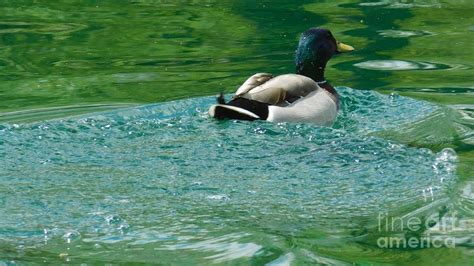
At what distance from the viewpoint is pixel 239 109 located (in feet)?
29.4

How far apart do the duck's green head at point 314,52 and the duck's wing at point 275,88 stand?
804 mm

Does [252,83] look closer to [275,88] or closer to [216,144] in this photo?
[275,88]

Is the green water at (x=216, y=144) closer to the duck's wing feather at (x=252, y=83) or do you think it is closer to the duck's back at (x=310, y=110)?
the duck's back at (x=310, y=110)

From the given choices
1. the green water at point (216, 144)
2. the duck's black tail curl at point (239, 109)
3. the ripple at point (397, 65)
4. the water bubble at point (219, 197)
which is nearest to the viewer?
the green water at point (216, 144)

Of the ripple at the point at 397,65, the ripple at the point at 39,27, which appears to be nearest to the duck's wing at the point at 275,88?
the ripple at the point at 397,65

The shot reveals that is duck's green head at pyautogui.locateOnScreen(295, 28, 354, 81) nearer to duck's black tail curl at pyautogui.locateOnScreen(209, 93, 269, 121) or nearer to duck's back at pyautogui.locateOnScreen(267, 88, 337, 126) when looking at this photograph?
duck's back at pyautogui.locateOnScreen(267, 88, 337, 126)

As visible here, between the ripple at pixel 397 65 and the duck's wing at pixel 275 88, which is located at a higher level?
the duck's wing at pixel 275 88

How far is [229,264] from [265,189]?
49.0 inches

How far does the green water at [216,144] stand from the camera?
21.6ft

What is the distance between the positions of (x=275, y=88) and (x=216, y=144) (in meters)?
1.10

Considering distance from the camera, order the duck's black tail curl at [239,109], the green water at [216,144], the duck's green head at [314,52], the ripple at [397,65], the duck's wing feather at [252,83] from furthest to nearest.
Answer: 1. the ripple at [397,65]
2. the duck's green head at [314,52]
3. the duck's wing feather at [252,83]
4. the duck's black tail curl at [239,109]
5. the green water at [216,144]

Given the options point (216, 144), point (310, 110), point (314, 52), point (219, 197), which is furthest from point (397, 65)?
point (219, 197)

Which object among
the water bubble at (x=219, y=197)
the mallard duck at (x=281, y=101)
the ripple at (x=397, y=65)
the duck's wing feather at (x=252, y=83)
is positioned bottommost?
the ripple at (x=397, y=65)

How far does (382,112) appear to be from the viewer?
9.50 m
